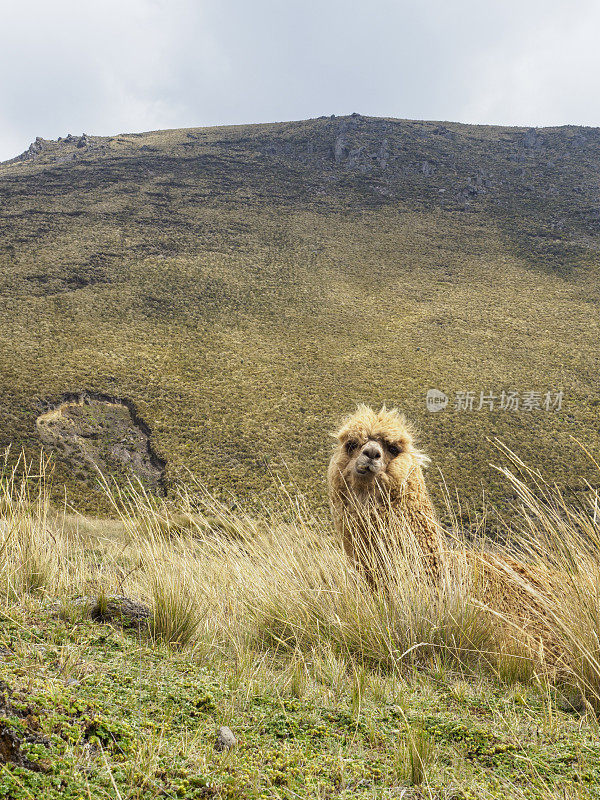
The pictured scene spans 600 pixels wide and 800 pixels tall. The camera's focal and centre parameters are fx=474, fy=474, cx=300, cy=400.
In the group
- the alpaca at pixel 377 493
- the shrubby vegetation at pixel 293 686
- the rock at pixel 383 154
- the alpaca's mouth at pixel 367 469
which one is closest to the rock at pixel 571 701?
the shrubby vegetation at pixel 293 686

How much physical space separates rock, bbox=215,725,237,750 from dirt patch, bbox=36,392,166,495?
994 inches

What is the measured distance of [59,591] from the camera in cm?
262

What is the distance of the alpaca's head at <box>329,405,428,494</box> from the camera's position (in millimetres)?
3426

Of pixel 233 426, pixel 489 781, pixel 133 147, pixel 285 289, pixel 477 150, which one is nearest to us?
pixel 489 781

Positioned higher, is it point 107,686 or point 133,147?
point 133,147

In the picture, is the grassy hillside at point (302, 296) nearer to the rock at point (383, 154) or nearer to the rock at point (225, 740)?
the rock at point (383, 154)

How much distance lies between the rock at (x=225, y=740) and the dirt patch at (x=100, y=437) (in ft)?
82.8

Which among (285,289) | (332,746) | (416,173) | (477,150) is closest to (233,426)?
(285,289)

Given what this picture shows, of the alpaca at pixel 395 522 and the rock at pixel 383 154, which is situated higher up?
the rock at pixel 383 154

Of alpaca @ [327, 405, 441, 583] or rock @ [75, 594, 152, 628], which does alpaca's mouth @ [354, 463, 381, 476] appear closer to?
alpaca @ [327, 405, 441, 583]

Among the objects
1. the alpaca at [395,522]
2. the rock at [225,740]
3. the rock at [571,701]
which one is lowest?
the rock at [571,701]

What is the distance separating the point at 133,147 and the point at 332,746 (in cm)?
11414

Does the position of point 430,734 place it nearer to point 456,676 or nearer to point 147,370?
point 456,676

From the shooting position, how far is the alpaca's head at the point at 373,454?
3.43 meters
